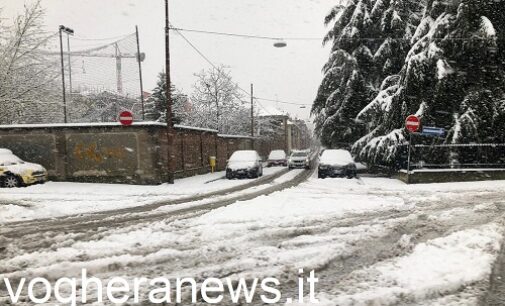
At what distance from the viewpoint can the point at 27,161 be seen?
67.9 ft

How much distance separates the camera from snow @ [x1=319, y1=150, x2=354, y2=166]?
21219 mm

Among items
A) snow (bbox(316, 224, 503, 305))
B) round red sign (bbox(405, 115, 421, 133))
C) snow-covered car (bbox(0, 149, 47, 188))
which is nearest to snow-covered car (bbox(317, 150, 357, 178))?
round red sign (bbox(405, 115, 421, 133))

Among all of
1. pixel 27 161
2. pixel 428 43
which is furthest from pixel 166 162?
pixel 428 43

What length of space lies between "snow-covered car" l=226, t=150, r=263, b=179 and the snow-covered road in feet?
39.0

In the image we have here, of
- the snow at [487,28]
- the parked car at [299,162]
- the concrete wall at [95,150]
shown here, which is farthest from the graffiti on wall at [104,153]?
the snow at [487,28]

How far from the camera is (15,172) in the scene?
58.8 ft

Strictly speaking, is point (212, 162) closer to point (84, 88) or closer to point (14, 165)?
point (14, 165)

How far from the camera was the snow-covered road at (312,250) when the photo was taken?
195 inches

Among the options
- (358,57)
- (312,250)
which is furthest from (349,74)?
(312,250)

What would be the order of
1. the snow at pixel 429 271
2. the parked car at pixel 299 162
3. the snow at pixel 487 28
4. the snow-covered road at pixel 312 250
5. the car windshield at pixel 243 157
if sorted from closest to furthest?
1. the snow at pixel 429 271
2. the snow-covered road at pixel 312 250
3. the snow at pixel 487 28
4. the car windshield at pixel 243 157
5. the parked car at pixel 299 162

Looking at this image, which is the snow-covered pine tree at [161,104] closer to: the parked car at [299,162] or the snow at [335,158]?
the parked car at [299,162]

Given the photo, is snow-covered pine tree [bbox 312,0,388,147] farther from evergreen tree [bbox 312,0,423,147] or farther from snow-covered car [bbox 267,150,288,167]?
snow-covered car [bbox 267,150,288,167]

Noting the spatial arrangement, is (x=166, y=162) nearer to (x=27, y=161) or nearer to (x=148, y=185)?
(x=148, y=185)

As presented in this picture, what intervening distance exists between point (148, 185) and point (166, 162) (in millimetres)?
1568
